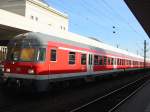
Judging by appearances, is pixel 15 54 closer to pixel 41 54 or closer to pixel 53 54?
pixel 41 54

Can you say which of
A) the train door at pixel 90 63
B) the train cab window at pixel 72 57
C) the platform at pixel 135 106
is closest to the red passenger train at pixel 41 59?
the train cab window at pixel 72 57

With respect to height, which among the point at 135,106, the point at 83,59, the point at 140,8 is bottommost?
the point at 135,106

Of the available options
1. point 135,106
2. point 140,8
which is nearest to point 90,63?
point 140,8

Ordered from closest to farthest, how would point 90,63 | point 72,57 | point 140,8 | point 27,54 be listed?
point 27,54 → point 72,57 → point 140,8 → point 90,63

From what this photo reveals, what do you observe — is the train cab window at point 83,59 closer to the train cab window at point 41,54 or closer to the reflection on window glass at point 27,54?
the train cab window at point 41,54

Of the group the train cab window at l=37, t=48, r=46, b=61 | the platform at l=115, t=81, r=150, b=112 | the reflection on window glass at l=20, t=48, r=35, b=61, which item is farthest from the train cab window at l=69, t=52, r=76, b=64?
the platform at l=115, t=81, r=150, b=112

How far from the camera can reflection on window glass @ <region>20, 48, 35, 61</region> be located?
15.1 metres

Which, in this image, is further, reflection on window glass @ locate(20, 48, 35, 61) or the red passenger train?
reflection on window glass @ locate(20, 48, 35, 61)

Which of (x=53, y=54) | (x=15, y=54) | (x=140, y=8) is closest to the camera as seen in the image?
(x=15, y=54)

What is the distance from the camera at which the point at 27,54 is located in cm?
1527

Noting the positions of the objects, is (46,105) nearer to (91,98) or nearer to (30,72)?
(30,72)

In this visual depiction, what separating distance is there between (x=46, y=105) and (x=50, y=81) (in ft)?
5.91

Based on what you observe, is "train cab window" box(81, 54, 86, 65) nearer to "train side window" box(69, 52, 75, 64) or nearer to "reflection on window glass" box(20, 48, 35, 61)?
"train side window" box(69, 52, 75, 64)

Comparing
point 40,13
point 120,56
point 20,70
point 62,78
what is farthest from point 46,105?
point 40,13
